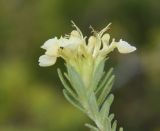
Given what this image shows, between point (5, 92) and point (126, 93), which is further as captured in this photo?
point (126, 93)

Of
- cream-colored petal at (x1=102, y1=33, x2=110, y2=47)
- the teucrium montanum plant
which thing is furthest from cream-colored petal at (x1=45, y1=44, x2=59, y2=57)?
cream-colored petal at (x1=102, y1=33, x2=110, y2=47)

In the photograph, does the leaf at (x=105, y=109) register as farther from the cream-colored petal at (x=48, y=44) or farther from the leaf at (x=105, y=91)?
the cream-colored petal at (x=48, y=44)

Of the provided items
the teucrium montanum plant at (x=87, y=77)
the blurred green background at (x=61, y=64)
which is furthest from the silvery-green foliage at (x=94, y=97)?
the blurred green background at (x=61, y=64)

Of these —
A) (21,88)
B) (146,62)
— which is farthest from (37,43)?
(146,62)

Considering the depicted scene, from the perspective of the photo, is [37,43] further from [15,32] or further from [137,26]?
[137,26]

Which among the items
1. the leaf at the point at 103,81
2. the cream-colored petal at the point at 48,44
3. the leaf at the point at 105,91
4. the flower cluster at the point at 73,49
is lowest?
the leaf at the point at 105,91

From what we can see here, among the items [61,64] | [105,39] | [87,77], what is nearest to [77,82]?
[87,77]

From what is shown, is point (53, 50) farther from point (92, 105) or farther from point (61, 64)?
point (61, 64)

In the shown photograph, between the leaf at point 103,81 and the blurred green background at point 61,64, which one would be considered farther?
the blurred green background at point 61,64
